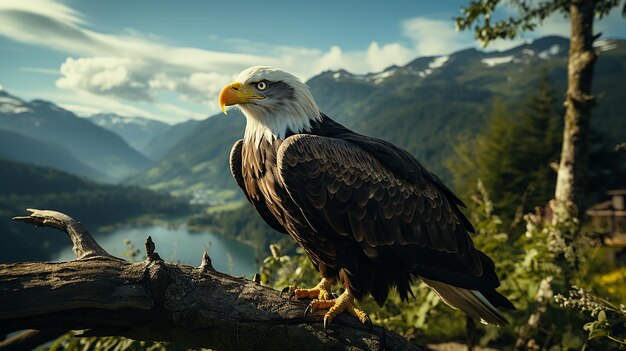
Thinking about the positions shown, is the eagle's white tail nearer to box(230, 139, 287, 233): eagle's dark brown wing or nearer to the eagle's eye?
box(230, 139, 287, 233): eagle's dark brown wing

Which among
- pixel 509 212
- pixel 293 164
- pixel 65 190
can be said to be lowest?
pixel 509 212

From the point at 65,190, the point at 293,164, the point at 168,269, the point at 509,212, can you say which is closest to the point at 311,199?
the point at 293,164

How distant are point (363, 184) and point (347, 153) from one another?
349 mm

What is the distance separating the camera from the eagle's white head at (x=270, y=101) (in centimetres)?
444

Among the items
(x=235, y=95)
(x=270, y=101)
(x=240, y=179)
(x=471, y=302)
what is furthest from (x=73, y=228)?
(x=471, y=302)

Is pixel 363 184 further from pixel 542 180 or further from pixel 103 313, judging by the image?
pixel 542 180

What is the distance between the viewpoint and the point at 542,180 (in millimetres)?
36844

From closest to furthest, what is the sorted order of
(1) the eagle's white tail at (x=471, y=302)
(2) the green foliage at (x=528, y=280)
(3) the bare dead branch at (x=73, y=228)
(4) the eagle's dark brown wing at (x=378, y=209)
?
(3) the bare dead branch at (x=73, y=228)
(4) the eagle's dark brown wing at (x=378, y=209)
(1) the eagle's white tail at (x=471, y=302)
(2) the green foliage at (x=528, y=280)

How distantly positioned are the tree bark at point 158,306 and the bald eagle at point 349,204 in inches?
17.7

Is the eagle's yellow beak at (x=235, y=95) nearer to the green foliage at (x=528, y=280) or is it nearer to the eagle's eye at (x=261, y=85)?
the eagle's eye at (x=261, y=85)

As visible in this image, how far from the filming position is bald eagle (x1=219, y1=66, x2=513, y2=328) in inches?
152

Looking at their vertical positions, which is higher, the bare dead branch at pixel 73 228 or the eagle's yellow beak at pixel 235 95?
the eagle's yellow beak at pixel 235 95

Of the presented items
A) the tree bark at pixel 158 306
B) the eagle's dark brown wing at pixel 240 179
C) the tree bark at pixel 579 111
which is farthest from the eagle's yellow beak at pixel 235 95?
the tree bark at pixel 579 111

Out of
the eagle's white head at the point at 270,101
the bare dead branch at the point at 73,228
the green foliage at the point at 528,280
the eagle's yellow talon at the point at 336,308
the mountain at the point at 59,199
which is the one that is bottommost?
the green foliage at the point at 528,280
